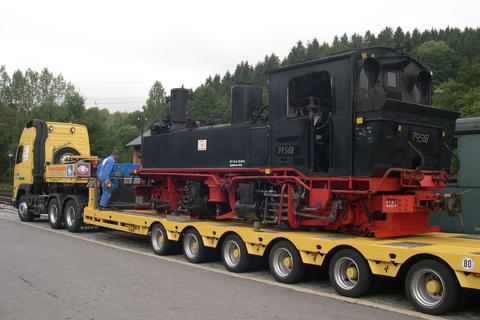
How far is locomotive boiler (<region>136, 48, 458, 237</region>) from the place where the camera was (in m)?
7.65

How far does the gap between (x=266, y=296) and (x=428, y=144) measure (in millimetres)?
3519

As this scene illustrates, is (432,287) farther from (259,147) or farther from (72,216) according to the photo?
(72,216)

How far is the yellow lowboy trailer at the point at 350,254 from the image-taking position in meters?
6.15

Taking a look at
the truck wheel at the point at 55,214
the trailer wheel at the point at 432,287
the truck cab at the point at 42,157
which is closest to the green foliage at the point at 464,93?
the truck cab at the point at 42,157

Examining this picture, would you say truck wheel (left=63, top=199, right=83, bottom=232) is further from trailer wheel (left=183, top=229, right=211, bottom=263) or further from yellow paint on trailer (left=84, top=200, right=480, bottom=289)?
trailer wheel (left=183, top=229, right=211, bottom=263)

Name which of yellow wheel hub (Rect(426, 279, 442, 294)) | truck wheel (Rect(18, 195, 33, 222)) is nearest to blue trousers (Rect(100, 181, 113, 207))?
truck wheel (Rect(18, 195, 33, 222))

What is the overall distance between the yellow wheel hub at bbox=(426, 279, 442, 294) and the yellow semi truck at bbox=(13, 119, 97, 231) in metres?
11.6

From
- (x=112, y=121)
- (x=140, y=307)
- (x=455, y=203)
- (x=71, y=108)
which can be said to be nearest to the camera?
(x=140, y=307)

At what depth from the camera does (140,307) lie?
6.67m

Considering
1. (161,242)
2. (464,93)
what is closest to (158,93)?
(464,93)

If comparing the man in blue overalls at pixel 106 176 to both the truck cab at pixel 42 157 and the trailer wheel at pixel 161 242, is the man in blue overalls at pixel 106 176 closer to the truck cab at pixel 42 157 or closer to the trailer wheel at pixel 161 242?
the trailer wheel at pixel 161 242

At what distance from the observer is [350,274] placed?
7.37 metres

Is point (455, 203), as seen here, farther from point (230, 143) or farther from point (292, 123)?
point (230, 143)

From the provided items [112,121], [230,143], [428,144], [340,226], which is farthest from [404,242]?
[112,121]
